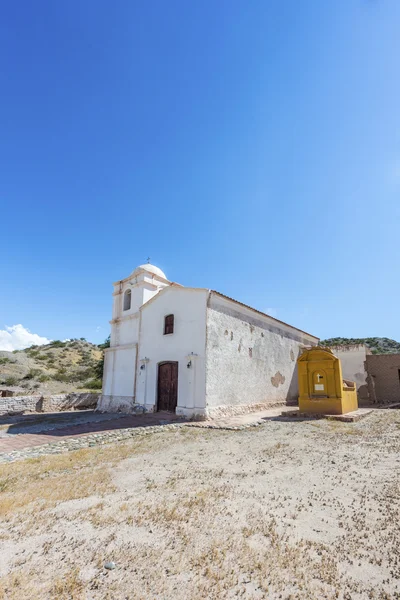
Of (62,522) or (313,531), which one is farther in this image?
(62,522)

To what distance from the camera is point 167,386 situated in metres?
14.2

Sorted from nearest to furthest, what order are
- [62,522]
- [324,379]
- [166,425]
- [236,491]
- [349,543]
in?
[349,543]
[62,522]
[236,491]
[166,425]
[324,379]

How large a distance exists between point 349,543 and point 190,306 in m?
11.2

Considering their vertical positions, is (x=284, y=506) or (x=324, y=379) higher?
(x=324, y=379)

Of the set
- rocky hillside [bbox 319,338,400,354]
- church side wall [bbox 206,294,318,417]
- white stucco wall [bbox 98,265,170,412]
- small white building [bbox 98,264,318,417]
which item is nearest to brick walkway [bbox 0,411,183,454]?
small white building [bbox 98,264,318,417]

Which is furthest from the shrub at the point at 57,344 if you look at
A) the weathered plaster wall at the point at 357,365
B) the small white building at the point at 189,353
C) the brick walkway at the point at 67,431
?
the weathered plaster wall at the point at 357,365

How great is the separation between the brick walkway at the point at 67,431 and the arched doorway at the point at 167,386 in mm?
429

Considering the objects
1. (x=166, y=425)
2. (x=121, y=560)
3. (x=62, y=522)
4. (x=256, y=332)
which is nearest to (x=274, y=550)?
(x=121, y=560)

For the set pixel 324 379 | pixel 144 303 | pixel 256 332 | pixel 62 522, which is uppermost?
pixel 144 303

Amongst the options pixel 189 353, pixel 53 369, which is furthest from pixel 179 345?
pixel 53 369

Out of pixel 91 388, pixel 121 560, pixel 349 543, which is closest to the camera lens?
pixel 121 560

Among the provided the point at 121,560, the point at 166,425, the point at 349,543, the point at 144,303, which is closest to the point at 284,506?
the point at 349,543

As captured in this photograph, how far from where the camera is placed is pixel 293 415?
1331 centimetres

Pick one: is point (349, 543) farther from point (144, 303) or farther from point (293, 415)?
point (144, 303)
